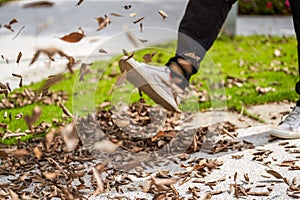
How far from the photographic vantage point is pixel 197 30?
261 cm

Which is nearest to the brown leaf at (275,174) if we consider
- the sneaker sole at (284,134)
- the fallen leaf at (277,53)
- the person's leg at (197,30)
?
the sneaker sole at (284,134)

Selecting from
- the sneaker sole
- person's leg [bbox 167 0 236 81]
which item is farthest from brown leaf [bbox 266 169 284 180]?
person's leg [bbox 167 0 236 81]

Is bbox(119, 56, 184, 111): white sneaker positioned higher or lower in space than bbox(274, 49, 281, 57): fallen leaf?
higher

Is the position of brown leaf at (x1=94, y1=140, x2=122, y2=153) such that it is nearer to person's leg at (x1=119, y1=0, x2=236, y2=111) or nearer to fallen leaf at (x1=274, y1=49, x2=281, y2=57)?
person's leg at (x1=119, y1=0, x2=236, y2=111)

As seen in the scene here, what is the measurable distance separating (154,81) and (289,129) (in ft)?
2.54

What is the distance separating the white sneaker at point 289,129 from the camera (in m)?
2.69

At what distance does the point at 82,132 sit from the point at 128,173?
0.50 meters

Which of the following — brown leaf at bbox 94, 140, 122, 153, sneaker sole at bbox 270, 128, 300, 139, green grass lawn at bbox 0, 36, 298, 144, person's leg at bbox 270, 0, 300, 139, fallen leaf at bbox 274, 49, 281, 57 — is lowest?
fallen leaf at bbox 274, 49, 281, 57

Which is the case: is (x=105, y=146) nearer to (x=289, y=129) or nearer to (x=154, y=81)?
(x=154, y=81)

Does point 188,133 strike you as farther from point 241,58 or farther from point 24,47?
point 24,47

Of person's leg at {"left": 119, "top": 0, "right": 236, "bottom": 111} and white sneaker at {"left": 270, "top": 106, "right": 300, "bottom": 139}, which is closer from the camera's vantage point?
person's leg at {"left": 119, "top": 0, "right": 236, "bottom": 111}

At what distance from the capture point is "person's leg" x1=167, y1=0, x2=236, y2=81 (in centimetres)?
258

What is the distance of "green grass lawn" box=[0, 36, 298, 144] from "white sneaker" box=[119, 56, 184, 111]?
54 centimetres

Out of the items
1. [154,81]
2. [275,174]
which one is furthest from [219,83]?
[275,174]
